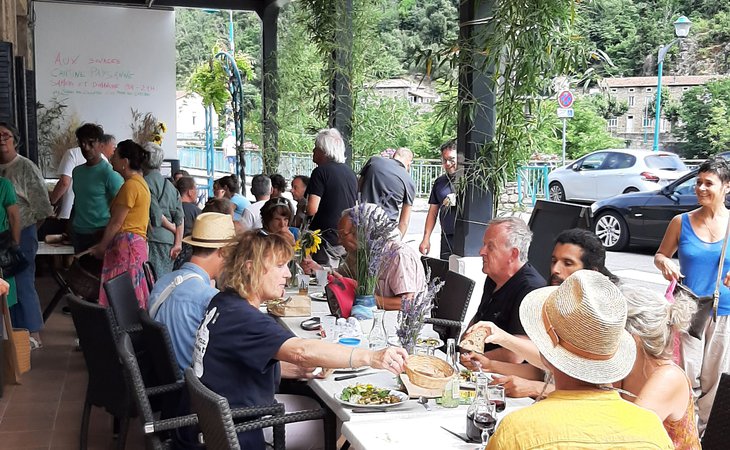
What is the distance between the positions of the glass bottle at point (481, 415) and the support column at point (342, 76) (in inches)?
236

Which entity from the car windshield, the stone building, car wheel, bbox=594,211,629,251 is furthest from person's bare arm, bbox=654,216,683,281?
the stone building

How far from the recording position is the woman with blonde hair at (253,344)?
2.54 meters

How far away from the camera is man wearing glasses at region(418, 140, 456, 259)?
6363 millimetres

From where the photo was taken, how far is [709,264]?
421cm

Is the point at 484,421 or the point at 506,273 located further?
the point at 506,273

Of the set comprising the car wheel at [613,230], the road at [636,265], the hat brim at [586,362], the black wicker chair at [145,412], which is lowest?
the road at [636,265]

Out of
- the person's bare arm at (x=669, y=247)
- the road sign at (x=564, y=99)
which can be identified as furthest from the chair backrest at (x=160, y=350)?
the road sign at (x=564, y=99)

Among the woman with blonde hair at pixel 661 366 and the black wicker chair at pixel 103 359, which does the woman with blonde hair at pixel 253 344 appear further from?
the black wicker chair at pixel 103 359

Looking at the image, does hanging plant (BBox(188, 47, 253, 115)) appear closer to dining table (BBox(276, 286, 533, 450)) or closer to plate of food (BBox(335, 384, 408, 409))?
dining table (BBox(276, 286, 533, 450))

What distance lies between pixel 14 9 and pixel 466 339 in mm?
8956

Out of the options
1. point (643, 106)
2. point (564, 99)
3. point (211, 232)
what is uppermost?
point (643, 106)

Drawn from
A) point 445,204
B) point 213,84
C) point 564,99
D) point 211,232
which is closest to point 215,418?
point 211,232

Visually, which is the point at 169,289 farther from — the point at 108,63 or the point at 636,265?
the point at 108,63

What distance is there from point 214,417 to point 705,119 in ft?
63.3
